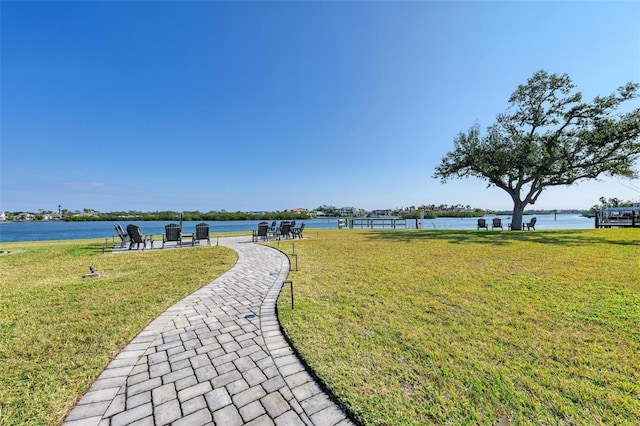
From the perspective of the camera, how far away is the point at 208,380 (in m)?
2.13

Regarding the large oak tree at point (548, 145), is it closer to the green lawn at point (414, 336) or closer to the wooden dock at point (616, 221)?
the wooden dock at point (616, 221)

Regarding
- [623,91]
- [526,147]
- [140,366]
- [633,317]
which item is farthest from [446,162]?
[140,366]

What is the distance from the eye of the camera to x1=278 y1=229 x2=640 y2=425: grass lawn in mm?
1777

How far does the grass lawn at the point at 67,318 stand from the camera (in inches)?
78.6

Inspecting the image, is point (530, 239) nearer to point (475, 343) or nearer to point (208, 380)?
point (475, 343)

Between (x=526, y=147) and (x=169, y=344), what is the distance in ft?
70.6

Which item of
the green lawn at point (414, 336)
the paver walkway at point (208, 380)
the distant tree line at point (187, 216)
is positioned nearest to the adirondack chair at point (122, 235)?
the green lawn at point (414, 336)

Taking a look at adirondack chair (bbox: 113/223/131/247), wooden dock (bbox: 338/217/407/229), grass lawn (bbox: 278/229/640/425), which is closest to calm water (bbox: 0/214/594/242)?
wooden dock (bbox: 338/217/407/229)

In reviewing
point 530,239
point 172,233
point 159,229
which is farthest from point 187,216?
point 530,239

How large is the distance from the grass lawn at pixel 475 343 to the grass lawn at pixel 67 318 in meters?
1.91

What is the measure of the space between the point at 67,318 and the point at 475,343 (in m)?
5.17

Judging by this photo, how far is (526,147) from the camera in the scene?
54.5ft

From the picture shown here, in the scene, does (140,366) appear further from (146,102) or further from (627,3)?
(146,102)

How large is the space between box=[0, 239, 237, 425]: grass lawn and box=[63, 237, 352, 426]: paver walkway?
0.69ft
